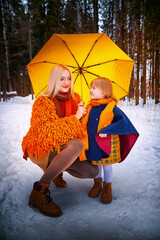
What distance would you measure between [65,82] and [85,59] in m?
0.67

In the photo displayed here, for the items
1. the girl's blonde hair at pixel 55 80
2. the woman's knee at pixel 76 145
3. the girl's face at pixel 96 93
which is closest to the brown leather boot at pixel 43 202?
the woman's knee at pixel 76 145

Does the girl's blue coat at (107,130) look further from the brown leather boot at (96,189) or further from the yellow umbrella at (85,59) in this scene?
the yellow umbrella at (85,59)

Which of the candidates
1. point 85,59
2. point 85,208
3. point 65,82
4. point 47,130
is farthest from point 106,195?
point 85,59

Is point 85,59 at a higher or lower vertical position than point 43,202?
higher

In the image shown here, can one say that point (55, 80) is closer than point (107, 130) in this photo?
No

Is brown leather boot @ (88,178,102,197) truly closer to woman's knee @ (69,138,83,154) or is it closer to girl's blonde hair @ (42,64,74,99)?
woman's knee @ (69,138,83,154)

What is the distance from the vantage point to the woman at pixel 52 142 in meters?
1.60

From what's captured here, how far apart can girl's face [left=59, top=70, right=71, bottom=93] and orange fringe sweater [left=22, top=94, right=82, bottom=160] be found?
270 mm

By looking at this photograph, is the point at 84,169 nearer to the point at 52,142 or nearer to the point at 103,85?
the point at 52,142

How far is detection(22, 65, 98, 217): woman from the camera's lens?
1.60 meters

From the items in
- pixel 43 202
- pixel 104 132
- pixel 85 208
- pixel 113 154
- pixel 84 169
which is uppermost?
pixel 104 132


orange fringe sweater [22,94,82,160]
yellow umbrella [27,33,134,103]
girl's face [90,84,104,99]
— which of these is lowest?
orange fringe sweater [22,94,82,160]

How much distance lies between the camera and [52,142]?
63.2 inches

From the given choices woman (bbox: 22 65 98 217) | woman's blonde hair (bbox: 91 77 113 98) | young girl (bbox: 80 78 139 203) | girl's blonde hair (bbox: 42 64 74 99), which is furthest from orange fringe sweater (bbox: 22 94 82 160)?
woman's blonde hair (bbox: 91 77 113 98)
